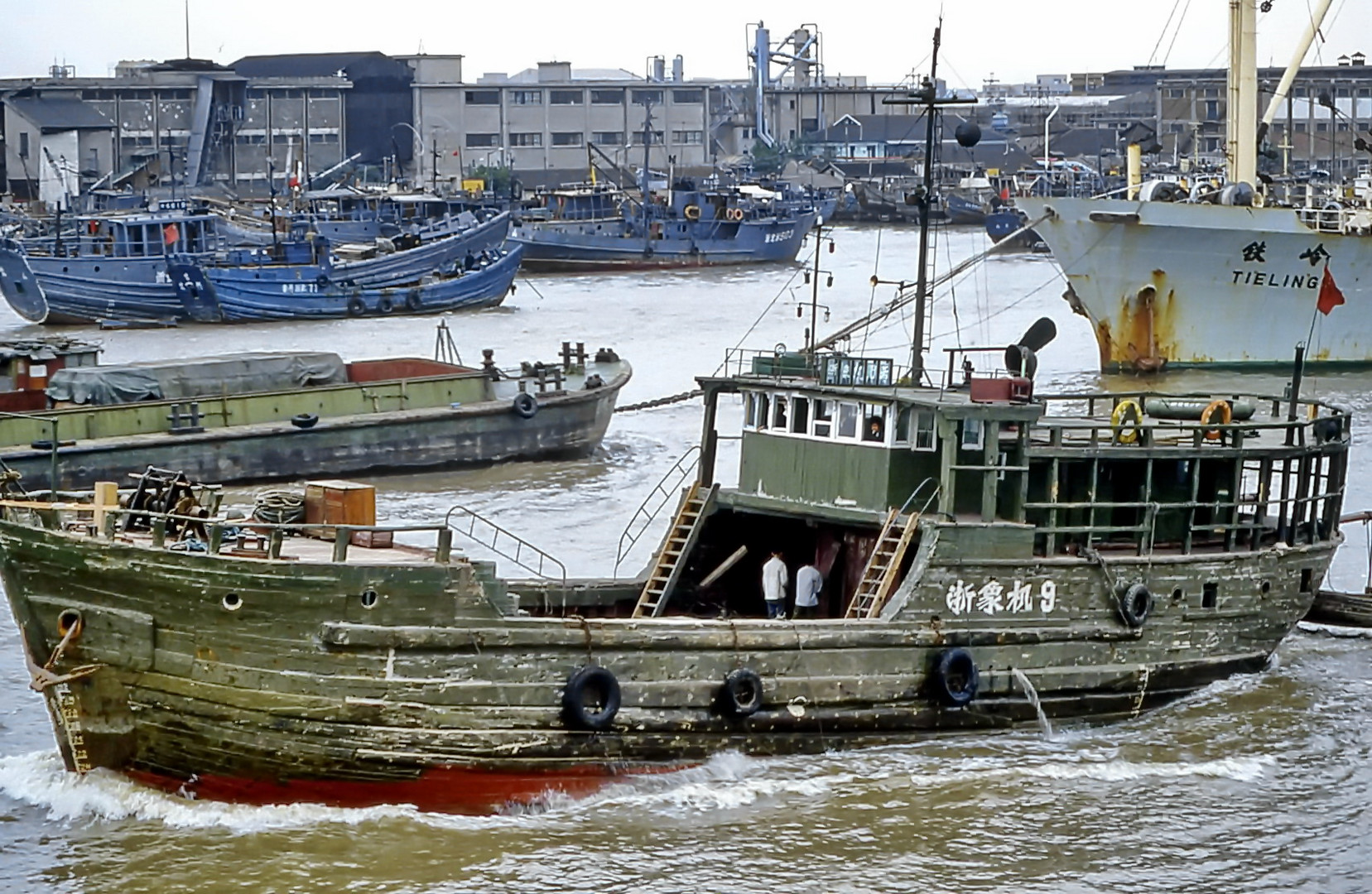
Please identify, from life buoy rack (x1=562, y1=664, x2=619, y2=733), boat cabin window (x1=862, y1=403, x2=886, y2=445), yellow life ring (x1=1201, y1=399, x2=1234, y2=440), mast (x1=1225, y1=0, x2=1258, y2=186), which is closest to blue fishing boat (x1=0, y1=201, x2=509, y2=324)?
mast (x1=1225, y1=0, x2=1258, y2=186)

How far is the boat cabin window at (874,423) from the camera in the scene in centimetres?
1852

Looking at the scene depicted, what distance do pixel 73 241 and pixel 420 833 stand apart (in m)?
47.3

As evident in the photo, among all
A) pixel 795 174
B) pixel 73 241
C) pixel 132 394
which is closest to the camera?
pixel 132 394

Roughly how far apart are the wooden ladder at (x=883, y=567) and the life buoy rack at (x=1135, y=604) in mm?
2269

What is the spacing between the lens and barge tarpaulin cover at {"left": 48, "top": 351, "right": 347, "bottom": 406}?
32375 mm

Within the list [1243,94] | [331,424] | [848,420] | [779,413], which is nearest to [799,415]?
[779,413]

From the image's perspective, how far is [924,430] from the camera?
18406 mm

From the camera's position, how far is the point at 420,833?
16125 millimetres

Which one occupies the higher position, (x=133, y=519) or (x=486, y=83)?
(x=486, y=83)

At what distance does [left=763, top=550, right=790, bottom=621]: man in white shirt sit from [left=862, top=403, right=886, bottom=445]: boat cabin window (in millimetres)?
1479

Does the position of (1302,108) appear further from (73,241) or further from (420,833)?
(420,833)

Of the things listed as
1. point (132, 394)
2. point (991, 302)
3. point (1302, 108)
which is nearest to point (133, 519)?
point (132, 394)

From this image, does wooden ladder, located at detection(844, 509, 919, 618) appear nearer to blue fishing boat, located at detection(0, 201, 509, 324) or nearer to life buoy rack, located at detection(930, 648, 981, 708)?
life buoy rack, located at detection(930, 648, 981, 708)

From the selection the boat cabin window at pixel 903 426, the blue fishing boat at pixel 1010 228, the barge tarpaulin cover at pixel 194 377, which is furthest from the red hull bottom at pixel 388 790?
the blue fishing boat at pixel 1010 228
